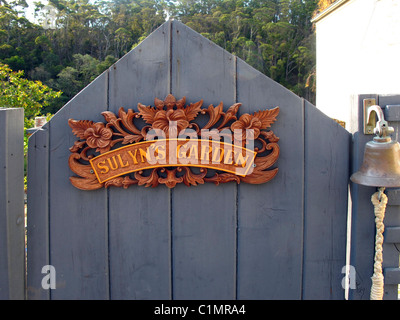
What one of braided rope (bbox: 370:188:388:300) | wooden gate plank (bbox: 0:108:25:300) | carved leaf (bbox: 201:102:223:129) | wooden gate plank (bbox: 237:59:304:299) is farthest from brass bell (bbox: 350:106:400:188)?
wooden gate plank (bbox: 0:108:25:300)

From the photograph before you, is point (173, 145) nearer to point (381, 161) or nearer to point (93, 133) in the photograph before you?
point (93, 133)

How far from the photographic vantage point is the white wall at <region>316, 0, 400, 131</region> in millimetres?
5738

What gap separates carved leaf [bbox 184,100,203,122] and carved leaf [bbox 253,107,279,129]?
188mm

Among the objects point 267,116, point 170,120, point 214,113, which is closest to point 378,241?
point 267,116

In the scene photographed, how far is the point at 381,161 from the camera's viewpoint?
3.67 feet

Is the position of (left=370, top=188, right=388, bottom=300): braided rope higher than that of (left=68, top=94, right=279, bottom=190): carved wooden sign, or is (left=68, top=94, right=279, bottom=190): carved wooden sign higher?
(left=68, top=94, right=279, bottom=190): carved wooden sign

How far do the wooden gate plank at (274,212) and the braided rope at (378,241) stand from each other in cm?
23

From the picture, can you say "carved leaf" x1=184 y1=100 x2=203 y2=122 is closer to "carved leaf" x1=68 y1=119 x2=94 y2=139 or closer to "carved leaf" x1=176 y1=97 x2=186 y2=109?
"carved leaf" x1=176 y1=97 x2=186 y2=109

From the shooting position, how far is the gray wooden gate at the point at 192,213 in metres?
1.24

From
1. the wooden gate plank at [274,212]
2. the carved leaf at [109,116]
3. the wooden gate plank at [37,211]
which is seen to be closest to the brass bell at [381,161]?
the wooden gate plank at [274,212]

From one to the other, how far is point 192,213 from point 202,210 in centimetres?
4

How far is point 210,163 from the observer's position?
4.02 ft
